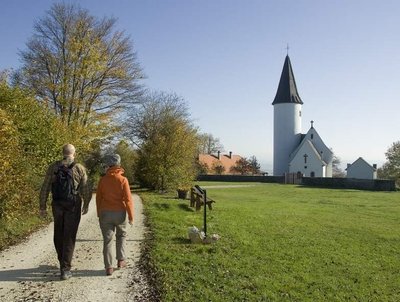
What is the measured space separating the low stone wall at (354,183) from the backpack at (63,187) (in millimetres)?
50296

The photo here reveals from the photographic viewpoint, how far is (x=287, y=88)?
78250 millimetres

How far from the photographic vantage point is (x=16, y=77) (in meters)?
25.8

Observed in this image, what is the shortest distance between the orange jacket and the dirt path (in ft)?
3.32

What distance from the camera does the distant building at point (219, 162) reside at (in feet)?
266

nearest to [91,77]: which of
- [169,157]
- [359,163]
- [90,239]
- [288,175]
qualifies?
[169,157]

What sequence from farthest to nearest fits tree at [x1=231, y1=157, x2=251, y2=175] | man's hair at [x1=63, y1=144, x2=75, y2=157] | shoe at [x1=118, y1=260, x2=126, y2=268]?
tree at [x1=231, y1=157, x2=251, y2=175], shoe at [x1=118, y1=260, x2=126, y2=268], man's hair at [x1=63, y1=144, x2=75, y2=157]

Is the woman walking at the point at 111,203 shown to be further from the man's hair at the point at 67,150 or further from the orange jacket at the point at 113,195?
the man's hair at the point at 67,150

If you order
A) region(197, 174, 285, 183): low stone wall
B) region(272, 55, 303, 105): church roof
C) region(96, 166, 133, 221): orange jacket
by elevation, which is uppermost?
region(272, 55, 303, 105): church roof

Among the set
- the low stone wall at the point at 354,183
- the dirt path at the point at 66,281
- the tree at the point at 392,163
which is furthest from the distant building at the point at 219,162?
the dirt path at the point at 66,281

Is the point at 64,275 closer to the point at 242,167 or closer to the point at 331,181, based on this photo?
the point at 331,181

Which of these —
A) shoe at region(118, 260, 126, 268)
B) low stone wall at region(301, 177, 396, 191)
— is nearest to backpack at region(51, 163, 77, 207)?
shoe at region(118, 260, 126, 268)

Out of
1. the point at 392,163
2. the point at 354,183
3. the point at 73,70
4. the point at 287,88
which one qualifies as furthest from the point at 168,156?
the point at 287,88

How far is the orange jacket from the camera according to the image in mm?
6910

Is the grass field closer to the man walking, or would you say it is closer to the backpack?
the man walking
